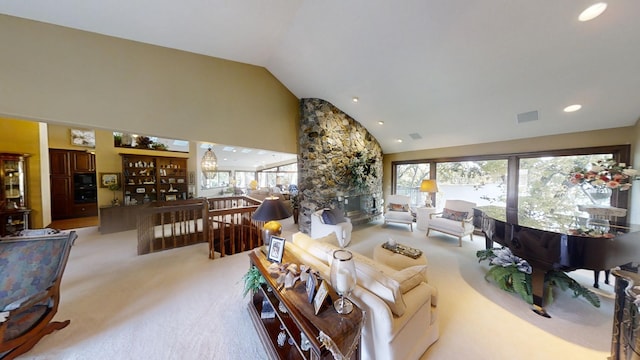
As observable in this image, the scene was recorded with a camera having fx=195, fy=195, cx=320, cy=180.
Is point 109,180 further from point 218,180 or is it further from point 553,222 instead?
point 553,222

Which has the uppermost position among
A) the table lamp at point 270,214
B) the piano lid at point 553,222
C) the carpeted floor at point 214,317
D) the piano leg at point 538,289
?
the table lamp at point 270,214

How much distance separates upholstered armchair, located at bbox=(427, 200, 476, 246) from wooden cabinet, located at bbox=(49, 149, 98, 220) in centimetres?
1006

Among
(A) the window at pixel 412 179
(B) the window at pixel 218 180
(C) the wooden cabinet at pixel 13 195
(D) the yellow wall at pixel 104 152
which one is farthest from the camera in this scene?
(B) the window at pixel 218 180

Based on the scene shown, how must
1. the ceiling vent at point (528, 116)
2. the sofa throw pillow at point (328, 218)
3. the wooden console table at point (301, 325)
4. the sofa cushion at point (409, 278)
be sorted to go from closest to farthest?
the wooden console table at point (301, 325)
the sofa cushion at point (409, 278)
the ceiling vent at point (528, 116)
the sofa throw pillow at point (328, 218)

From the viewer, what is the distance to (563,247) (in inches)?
78.8

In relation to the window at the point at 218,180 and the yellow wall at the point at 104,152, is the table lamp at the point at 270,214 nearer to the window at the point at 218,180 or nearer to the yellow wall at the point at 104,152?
the yellow wall at the point at 104,152

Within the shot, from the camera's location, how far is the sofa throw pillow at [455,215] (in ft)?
14.8

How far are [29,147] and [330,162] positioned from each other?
669 centimetres

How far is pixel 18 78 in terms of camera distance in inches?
91.0

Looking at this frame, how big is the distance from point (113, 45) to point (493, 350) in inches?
227

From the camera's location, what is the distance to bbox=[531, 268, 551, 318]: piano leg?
2187 millimetres

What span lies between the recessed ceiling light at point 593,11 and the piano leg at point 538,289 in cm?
274

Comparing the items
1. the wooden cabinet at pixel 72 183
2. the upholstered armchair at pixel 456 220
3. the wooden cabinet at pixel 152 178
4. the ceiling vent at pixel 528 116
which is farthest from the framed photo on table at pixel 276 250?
the wooden cabinet at pixel 72 183

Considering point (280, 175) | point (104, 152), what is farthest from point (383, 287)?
point (280, 175)
